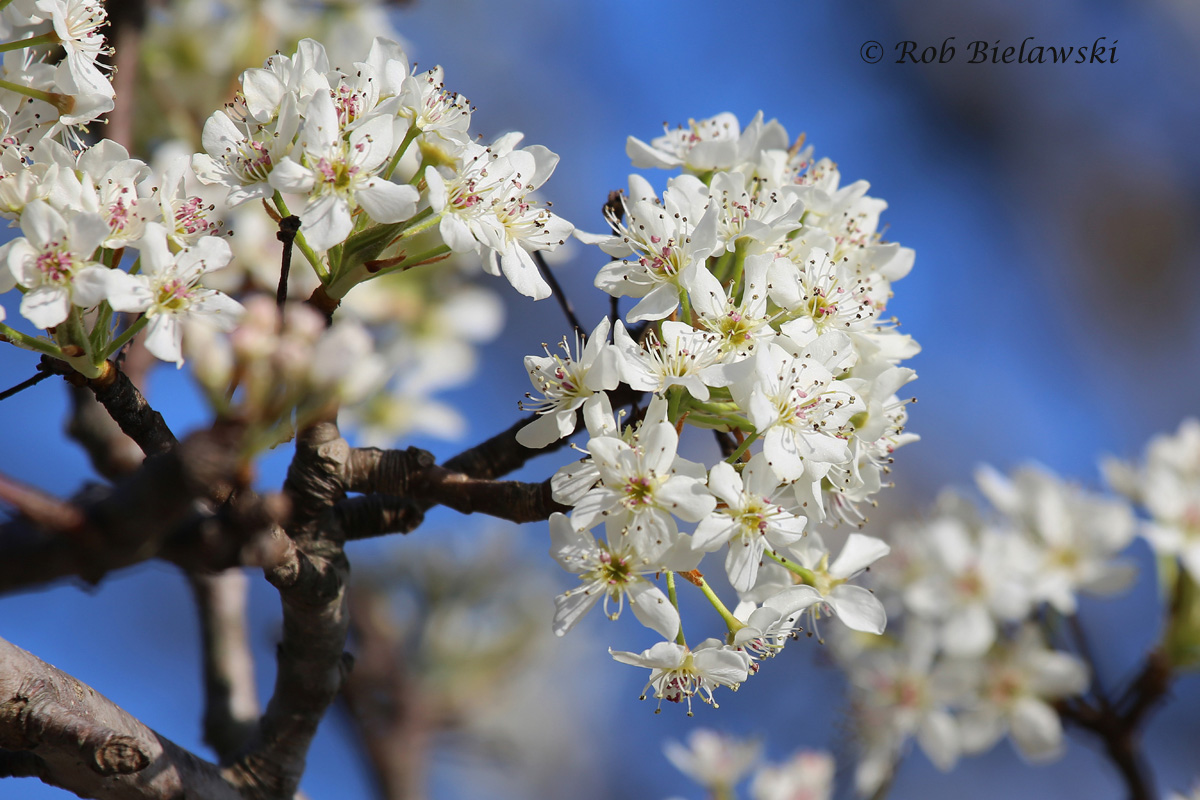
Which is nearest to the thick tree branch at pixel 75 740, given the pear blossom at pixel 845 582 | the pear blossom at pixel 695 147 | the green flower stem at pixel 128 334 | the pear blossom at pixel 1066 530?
the green flower stem at pixel 128 334

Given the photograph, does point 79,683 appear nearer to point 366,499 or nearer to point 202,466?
point 366,499

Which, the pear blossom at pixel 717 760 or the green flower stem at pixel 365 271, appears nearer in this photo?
the green flower stem at pixel 365 271

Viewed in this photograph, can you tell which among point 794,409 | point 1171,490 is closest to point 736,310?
point 794,409

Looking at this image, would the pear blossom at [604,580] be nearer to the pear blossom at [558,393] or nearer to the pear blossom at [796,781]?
the pear blossom at [558,393]

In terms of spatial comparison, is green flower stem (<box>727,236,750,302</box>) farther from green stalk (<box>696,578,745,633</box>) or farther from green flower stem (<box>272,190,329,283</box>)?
green flower stem (<box>272,190,329,283</box>)

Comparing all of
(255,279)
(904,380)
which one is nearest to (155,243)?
(904,380)

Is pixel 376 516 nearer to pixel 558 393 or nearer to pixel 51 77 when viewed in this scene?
pixel 558 393

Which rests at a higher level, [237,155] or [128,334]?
[237,155]
